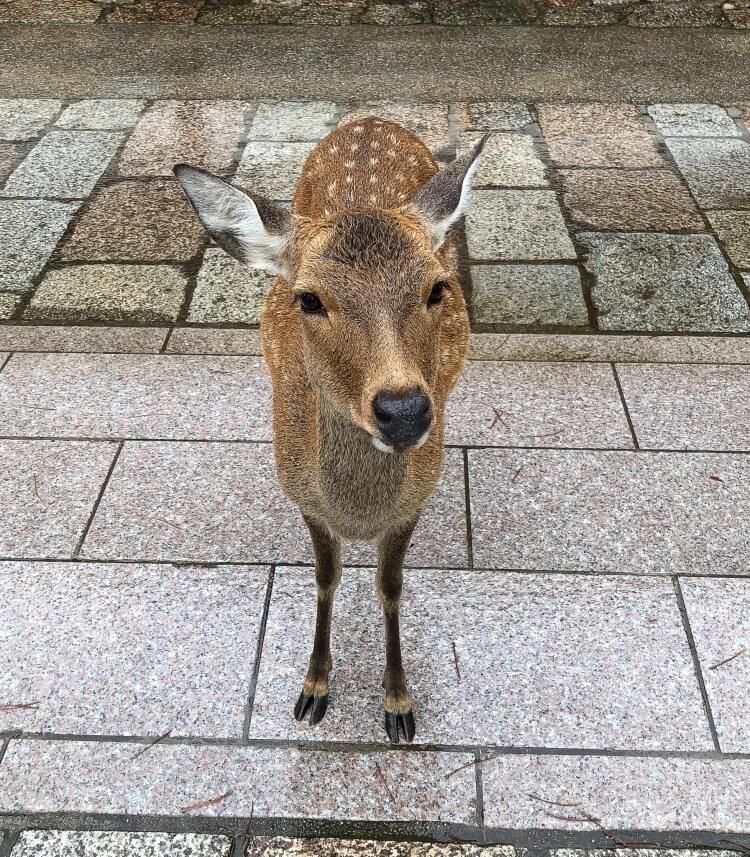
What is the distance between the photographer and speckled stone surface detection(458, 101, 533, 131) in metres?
6.88

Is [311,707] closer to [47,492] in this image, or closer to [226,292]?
[47,492]

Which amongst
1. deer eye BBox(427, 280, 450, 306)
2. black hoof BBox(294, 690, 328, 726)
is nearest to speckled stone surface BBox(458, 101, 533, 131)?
deer eye BBox(427, 280, 450, 306)

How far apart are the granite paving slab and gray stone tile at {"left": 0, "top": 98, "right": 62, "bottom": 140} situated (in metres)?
4.13

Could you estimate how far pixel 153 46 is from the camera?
8.42 meters

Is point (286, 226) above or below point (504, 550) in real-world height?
above

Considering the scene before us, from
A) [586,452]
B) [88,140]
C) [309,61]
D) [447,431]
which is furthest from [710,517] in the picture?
[309,61]

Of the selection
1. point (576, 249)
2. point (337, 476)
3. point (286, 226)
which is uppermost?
point (286, 226)

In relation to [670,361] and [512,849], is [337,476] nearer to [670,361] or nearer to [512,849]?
[512,849]

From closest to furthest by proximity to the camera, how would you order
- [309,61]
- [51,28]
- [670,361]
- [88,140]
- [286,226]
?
1. [286,226]
2. [670,361]
3. [88,140]
4. [309,61]
5. [51,28]

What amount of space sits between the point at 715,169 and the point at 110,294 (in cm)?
442

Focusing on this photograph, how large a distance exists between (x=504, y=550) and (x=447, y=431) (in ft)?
2.63

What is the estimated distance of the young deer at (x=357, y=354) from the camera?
2068 mm

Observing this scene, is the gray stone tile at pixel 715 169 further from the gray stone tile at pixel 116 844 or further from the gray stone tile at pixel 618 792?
the gray stone tile at pixel 116 844

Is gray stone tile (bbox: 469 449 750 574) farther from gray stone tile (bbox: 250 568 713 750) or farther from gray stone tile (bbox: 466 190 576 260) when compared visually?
gray stone tile (bbox: 466 190 576 260)
